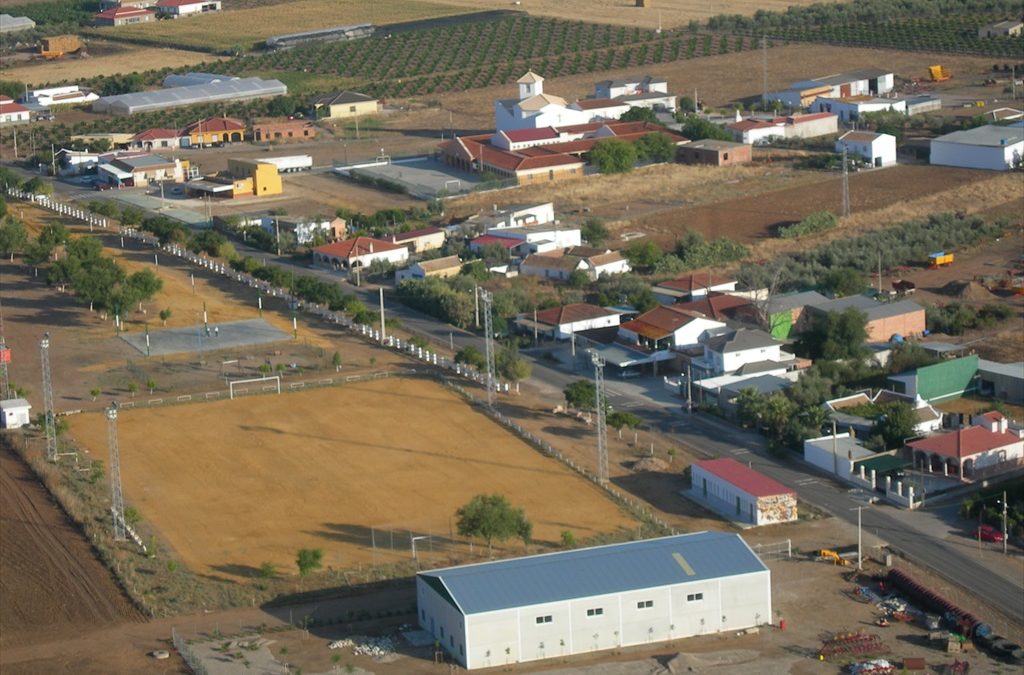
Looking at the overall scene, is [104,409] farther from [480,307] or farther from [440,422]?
[480,307]

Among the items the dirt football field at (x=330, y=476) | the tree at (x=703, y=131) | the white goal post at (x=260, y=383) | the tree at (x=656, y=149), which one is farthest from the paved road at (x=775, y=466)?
Result: the tree at (x=703, y=131)

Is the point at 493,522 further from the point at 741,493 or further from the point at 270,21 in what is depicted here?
the point at 270,21

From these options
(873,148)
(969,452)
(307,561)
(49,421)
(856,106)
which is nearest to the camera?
(307,561)

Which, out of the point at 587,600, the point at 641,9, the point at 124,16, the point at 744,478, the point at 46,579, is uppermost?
the point at 124,16

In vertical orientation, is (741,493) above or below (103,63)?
below

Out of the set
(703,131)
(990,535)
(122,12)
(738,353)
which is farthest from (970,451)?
(122,12)
